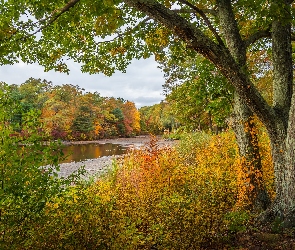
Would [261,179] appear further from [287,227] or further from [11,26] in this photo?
[11,26]

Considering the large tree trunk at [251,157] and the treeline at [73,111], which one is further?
the treeline at [73,111]

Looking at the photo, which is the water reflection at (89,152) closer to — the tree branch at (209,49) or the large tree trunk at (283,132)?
the large tree trunk at (283,132)

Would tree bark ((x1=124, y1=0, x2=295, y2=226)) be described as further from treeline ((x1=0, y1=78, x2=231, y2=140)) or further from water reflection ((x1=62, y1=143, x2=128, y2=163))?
treeline ((x1=0, y1=78, x2=231, y2=140))

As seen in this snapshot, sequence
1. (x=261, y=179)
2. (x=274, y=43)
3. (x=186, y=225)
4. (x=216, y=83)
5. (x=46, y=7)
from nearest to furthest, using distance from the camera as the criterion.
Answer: (x=186, y=225), (x=46, y=7), (x=274, y=43), (x=261, y=179), (x=216, y=83)

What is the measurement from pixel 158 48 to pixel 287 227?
4.62 metres

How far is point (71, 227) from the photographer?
3.26 metres

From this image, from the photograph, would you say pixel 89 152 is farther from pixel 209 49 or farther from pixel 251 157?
pixel 209 49

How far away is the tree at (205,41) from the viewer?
13.0 feet

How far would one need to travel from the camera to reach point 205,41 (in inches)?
152

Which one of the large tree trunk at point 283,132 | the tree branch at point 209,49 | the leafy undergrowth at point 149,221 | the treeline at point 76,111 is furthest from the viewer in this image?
the treeline at point 76,111

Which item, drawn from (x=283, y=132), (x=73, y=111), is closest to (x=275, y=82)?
(x=283, y=132)

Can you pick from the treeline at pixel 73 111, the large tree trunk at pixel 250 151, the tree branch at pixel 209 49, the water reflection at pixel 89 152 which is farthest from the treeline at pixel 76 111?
the tree branch at pixel 209 49

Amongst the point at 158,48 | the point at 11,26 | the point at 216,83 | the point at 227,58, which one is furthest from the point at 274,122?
the point at 11,26

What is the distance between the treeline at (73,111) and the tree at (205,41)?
105 ft
